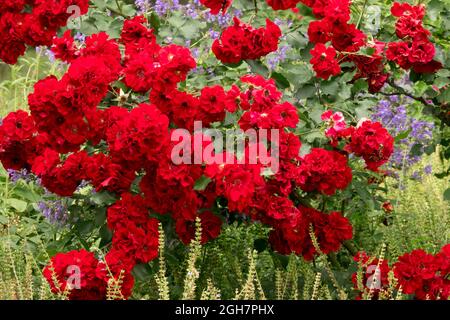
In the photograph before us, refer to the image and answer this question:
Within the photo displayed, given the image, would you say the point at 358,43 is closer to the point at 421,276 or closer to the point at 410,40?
the point at 410,40

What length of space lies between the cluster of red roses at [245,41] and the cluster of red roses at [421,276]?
900mm

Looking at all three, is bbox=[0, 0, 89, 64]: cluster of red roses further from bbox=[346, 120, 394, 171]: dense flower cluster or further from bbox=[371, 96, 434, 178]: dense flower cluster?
bbox=[371, 96, 434, 178]: dense flower cluster

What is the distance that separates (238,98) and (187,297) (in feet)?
2.51

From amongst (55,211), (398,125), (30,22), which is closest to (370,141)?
(30,22)

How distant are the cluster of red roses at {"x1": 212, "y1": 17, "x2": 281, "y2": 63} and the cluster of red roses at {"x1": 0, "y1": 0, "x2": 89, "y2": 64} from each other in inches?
24.3

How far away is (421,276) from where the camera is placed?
3.24 meters

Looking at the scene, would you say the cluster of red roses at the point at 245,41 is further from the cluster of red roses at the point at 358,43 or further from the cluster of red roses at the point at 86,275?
the cluster of red roses at the point at 86,275

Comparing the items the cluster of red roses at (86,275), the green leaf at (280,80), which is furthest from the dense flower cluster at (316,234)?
the cluster of red roses at (86,275)

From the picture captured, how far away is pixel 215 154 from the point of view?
3260mm

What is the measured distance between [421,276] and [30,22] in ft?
5.93

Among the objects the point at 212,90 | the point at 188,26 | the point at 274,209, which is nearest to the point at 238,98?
the point at 212,90

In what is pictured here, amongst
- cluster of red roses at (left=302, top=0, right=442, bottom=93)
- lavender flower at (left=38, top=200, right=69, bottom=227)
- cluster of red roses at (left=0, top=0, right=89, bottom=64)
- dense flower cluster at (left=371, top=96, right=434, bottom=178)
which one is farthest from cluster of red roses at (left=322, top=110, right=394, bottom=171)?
dense flower cluster at (left=371, top=96, right=434, bottom=178)

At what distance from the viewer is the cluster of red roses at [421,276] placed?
3.23m
